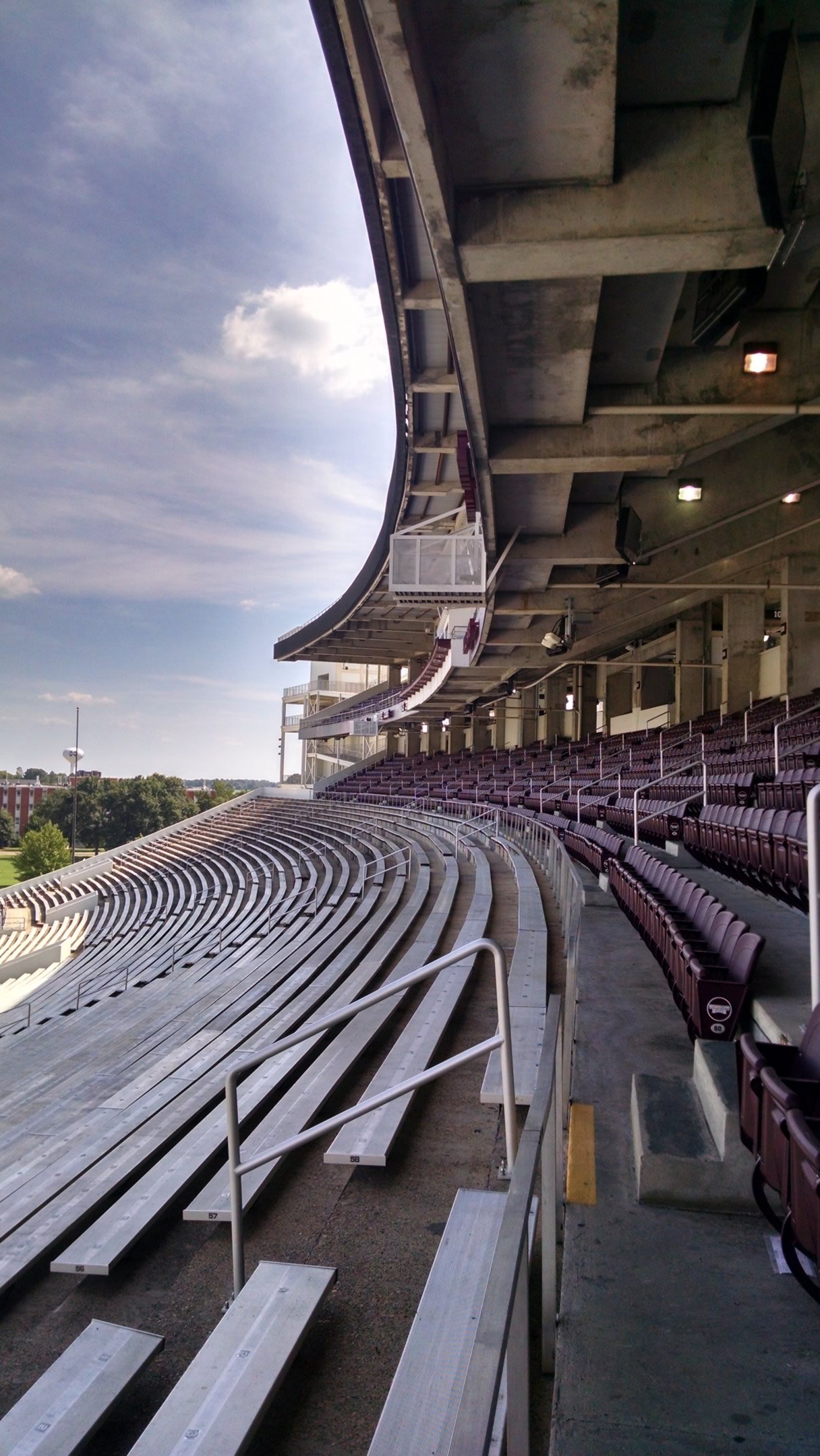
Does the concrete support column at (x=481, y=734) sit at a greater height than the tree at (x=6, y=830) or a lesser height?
greater

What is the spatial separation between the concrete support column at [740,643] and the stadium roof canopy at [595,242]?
912cm

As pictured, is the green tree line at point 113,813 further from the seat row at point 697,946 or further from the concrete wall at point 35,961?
the seat row at point 697,946

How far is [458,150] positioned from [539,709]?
29.9m

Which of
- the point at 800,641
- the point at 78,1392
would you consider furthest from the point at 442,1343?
the point at 800,641

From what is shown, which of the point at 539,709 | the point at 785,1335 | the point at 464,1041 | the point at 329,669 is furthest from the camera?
the point at 329,669

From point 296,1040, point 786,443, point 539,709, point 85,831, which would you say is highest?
point 786,443

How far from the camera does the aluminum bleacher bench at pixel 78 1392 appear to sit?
7.39ft

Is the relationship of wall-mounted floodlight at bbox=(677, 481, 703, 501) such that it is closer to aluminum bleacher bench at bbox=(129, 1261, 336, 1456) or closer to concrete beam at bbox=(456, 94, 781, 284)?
concrete beam at bbox=(456, 94, 781, 284)

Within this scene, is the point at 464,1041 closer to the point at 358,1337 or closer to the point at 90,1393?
the point at 358,1337

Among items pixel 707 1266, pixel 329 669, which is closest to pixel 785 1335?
pixel 707 1266

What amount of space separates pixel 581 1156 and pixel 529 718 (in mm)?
35127

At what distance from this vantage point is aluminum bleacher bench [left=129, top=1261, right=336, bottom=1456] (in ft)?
6.84

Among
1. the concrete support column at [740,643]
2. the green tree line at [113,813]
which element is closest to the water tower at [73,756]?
the concrete support column at [740,643]

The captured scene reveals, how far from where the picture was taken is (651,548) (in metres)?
13.0
